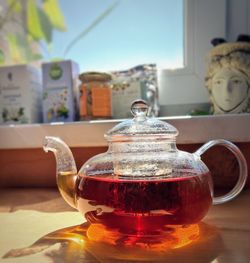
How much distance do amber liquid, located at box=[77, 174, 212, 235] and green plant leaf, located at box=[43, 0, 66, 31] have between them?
2.25 feet

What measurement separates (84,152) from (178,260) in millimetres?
363

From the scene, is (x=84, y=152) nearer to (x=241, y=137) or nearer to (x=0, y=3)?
(x=241, y=137)

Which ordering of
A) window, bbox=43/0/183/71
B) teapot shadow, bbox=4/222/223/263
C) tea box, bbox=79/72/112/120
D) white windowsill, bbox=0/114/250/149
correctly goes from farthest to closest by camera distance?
window, bbox=43/0/183/71 < tea box, bbox=79/72/112/120 < white windowsill, bbox=0/114/250/149 < teapot shadow, bbox=4/222/223/263

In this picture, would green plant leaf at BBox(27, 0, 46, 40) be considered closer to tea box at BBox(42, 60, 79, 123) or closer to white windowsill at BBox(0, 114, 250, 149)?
tea box at BBox(42, 60, 79, 123)

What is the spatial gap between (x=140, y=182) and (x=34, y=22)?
30.1 inches

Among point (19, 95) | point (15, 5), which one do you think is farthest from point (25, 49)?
point (19, 95)

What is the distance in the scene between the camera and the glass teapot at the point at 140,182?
1.04ft

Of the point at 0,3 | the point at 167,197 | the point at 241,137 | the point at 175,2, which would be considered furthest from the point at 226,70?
the point at 0,3

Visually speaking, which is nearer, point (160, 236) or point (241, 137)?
point (160, 236)

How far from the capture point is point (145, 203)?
314mm

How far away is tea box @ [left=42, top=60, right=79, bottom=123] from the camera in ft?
2.35

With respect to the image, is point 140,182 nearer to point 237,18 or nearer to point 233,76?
point 233,76

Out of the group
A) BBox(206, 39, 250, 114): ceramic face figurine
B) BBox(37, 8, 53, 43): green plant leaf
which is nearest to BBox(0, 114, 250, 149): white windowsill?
BBox(206, 39, 250, 114): ceramic face figurine

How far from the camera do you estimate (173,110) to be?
76 cm
